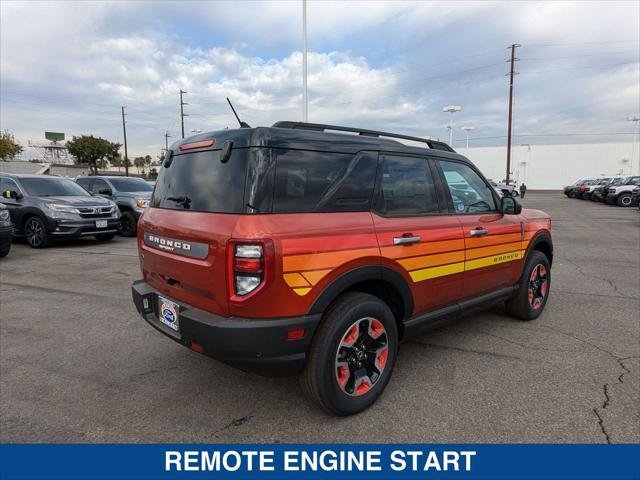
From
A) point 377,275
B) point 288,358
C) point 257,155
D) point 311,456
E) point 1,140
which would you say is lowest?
point 311,456

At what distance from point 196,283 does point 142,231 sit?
101 centimetres

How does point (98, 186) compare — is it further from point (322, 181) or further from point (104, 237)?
point (322, 181)

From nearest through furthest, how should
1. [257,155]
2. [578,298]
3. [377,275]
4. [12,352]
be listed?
[257,155] → [377,275] → [12,352] → [578,298]

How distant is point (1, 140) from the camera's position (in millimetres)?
59094

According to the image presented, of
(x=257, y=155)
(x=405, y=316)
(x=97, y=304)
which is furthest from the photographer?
(x=97, y=304)

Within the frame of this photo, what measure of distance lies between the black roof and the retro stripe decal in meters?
0.65

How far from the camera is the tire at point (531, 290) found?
4.43 meters

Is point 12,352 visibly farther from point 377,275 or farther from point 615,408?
point 615,408

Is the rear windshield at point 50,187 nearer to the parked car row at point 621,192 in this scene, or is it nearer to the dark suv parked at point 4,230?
the dark suv parked at point 4,230

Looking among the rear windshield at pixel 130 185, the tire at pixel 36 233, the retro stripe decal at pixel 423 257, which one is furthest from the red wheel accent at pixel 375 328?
the rear windshield at pixel 130 185

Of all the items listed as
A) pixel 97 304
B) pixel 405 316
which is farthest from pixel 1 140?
pixel 405 316

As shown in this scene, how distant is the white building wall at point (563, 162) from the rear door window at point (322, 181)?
60.1 m

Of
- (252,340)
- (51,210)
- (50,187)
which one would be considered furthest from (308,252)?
(50,187)

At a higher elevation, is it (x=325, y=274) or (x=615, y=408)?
(x=325, y=274)
